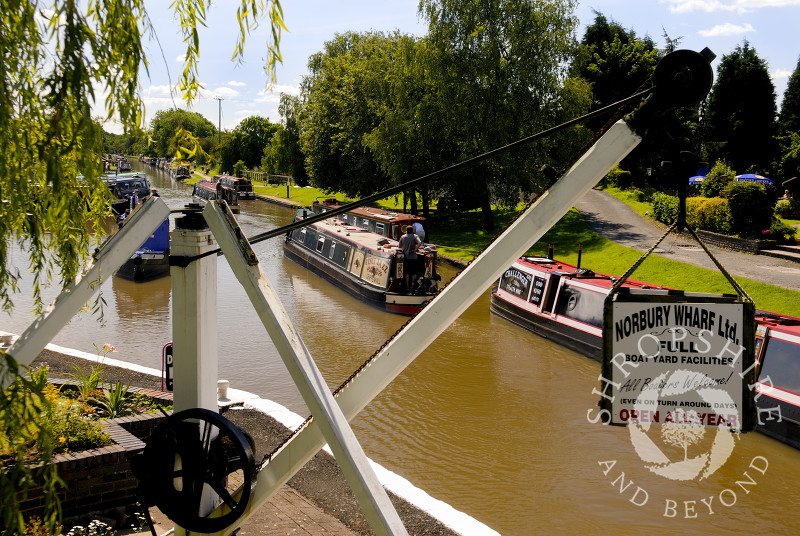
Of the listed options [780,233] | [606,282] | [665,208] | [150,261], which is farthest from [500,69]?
[150,261]

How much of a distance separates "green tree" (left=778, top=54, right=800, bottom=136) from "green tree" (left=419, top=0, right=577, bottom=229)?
673 inches

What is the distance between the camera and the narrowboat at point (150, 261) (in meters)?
21.3

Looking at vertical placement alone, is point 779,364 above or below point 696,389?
below

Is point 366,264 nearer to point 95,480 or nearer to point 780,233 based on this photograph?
point 780,233

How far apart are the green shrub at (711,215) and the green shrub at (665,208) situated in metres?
2.04

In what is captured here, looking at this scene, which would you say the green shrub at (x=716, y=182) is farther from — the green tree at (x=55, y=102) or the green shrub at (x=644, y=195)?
the green tree at (x=55, y=102)

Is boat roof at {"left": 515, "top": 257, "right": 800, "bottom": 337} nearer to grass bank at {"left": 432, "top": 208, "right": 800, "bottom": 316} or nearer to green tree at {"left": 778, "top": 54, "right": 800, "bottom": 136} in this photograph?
grass bank at {"left": 432, "top": 208, "right": 800, "bottom": 316}

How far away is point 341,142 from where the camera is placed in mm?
36625

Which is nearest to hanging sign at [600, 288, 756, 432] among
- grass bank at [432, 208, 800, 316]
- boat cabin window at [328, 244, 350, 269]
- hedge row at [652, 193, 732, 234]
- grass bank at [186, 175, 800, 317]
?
grass bank at [432, 208, 800, 316]

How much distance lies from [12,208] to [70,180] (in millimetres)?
1150

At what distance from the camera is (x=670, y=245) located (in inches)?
896

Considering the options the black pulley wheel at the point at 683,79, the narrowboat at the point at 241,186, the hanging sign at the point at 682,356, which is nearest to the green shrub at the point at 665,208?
the hanging sign at the point at 682,356

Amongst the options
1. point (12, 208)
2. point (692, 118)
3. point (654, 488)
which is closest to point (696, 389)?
point (12, 208)

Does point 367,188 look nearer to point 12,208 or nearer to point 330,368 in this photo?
point 330,368
